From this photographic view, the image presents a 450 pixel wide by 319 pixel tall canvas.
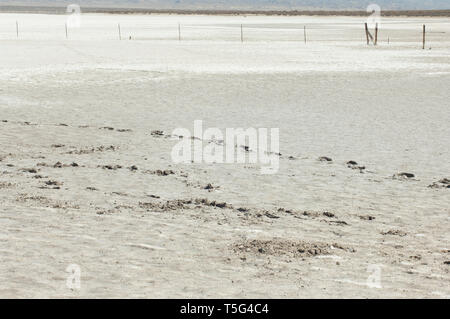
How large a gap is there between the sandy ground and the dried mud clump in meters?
0.02

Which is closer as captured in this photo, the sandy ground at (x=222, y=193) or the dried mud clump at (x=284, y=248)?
the sandy ground at (x=222, y=193)

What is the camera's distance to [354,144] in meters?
13.6

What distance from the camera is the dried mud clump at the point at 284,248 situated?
7.13 metres

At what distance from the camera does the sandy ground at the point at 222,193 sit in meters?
6.45

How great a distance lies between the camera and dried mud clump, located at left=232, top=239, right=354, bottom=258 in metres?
7.13

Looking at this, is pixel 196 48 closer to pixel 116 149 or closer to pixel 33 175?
pixel 116 149

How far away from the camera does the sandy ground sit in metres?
6.45

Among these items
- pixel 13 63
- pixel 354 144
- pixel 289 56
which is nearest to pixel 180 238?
pixel 354 144

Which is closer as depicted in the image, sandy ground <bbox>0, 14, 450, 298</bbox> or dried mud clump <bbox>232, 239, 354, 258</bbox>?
sandy ground <bbox>0, 14, 450, 298</bbox>

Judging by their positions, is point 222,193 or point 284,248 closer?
point 284,248

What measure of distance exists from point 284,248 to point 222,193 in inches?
105

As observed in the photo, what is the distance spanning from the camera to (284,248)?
23.9 feet

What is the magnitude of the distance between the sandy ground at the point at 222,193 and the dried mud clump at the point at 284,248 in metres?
0.02
